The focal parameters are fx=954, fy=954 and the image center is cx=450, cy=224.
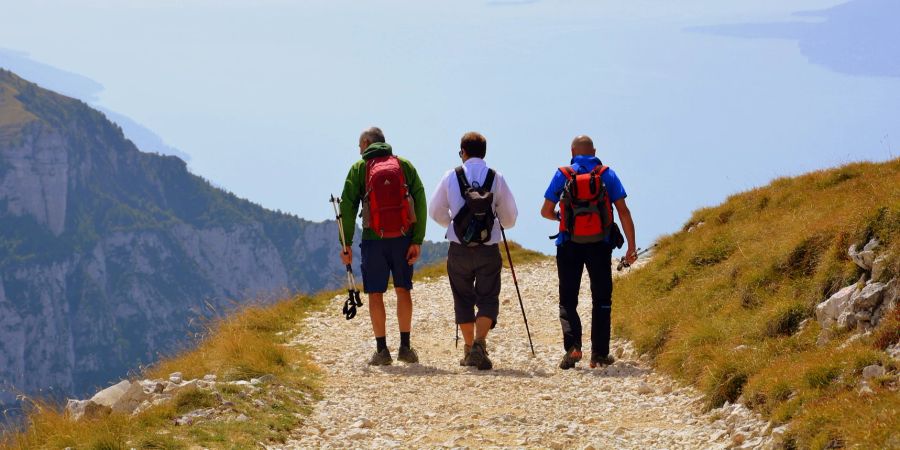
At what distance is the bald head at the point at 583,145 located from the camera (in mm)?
12844

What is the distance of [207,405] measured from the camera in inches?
389

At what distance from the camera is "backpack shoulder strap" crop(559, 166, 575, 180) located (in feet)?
41.1

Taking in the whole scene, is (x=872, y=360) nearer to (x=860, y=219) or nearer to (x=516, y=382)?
(x=860, y=219)

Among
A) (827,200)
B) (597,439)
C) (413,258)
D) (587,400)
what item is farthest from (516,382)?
(827,200)

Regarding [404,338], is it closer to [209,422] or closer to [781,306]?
[209,422]

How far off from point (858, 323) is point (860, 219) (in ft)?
6.59

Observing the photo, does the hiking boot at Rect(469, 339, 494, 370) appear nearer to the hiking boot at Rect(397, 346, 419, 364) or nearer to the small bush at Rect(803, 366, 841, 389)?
the hiking boot at Rect(397, 346, 419, 364)

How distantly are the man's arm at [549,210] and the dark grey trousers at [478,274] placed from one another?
0.79 m

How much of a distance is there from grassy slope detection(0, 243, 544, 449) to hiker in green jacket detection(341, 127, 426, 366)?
1693 millimetres

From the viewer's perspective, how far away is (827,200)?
16.7 meters

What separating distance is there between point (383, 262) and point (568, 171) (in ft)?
9.46

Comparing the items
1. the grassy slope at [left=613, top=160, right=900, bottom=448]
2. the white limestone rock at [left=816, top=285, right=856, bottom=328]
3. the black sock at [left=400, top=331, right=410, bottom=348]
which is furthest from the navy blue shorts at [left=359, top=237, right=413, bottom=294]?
the white limestone rock at [left=816, top=285, right=856, bottom=328]

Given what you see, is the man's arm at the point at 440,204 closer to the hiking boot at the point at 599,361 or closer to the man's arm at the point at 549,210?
the man's arm at the point at 549,210

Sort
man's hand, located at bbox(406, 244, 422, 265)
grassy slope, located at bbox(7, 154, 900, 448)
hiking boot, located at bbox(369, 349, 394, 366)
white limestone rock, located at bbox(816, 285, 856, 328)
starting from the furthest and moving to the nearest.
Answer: hiking boot, located at bbox(369, 349, 394, 366)
man's hand, located at bbox(406, 244, 422, 265)
white limestone rock, located at bbox(816, 285, 856, 328)
grassy slope, located at bbox(7, 154, 900, 448)
